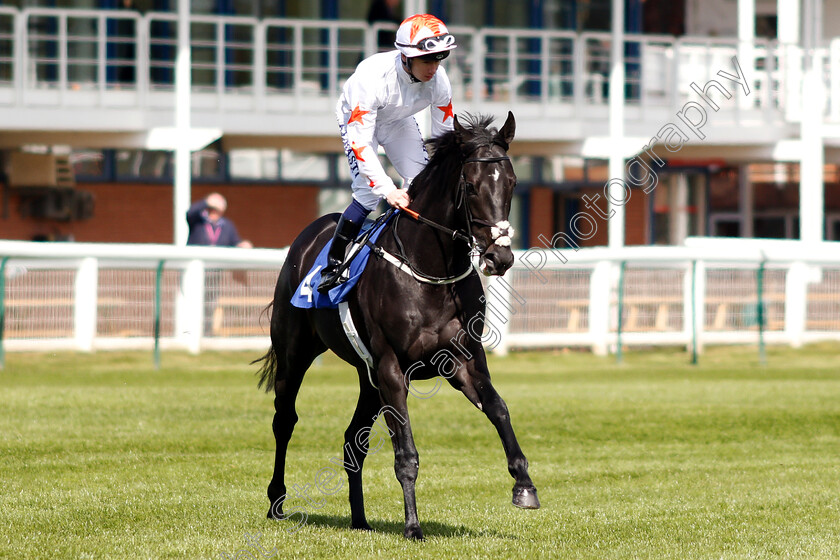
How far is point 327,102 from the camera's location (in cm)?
1805

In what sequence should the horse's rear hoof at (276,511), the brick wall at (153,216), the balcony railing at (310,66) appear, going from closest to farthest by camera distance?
1. the horse's rear hoof at (276,511)
2. the balcony railing at (310,66)
3. the brick wall at (153,216)

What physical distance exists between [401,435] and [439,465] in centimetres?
256

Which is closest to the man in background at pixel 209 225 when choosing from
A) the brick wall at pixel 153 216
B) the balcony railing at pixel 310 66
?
the balcony railing at pixel 310 66

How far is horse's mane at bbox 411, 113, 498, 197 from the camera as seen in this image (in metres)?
5.52

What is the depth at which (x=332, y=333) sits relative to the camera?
624cm

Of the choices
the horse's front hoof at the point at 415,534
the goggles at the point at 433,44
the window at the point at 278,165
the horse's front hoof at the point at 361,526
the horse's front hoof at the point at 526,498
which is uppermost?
the window at the point at 278,165

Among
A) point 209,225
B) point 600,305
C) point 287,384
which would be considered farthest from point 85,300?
point 287,384

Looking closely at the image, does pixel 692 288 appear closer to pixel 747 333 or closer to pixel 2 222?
pixel 747 333

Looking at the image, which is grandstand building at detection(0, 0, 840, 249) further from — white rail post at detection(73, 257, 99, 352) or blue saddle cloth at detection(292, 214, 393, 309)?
blue saddle cloth at detection(292, 214, 393, 309)

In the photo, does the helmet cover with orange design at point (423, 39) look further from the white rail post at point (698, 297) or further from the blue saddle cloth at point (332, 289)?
the white rail post at point (698, 297)

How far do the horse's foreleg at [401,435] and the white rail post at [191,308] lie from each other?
317 inches

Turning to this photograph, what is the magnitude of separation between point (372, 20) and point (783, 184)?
956 centimetres

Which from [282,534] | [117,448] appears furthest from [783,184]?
[282,534]

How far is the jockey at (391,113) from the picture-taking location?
5734 mm
